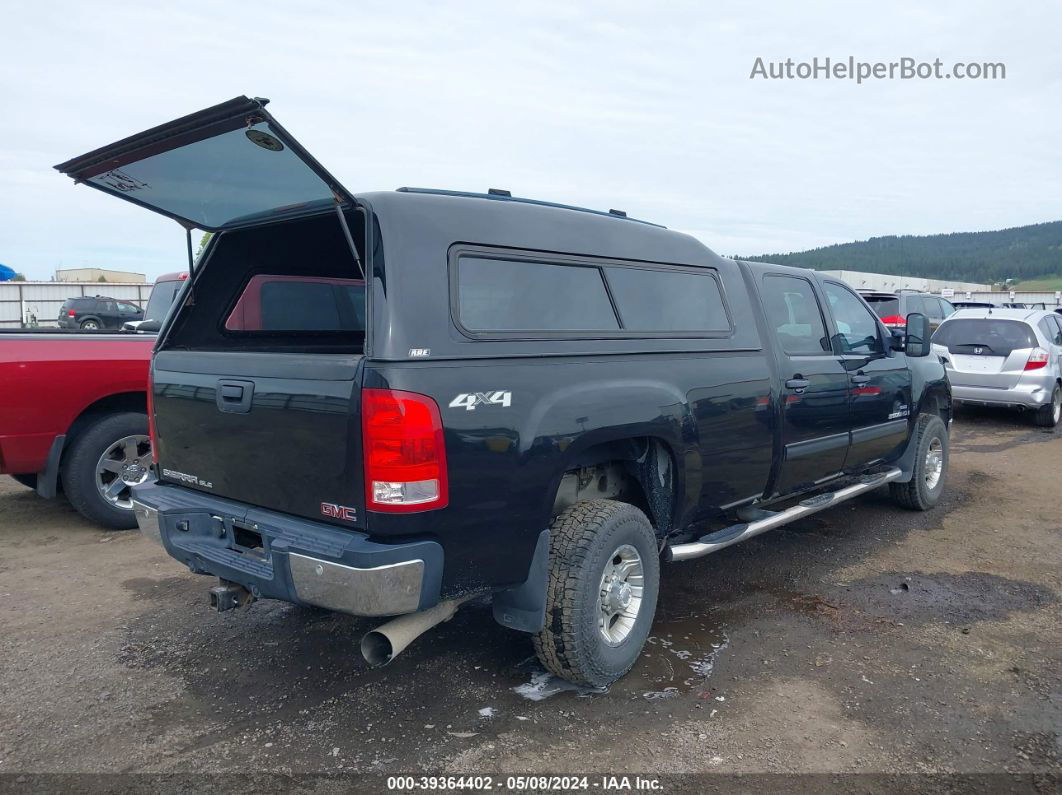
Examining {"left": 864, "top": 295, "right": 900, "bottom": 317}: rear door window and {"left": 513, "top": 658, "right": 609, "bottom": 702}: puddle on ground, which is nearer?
Answer: {"left": 513, "top": 658, "right": 609, "bottom": 702}: puddle on ground

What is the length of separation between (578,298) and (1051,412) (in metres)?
9.94

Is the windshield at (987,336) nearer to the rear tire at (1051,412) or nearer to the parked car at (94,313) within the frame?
the rear tire at (1051,412)

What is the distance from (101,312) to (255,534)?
30.1 metres

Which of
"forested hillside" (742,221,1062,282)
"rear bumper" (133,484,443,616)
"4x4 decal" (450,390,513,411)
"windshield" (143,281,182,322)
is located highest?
"forested hillside" (742,221,1062,282)

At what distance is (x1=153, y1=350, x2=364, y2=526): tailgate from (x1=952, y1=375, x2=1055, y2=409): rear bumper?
9.67 metres

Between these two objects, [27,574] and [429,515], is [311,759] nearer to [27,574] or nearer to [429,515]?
[429,515]

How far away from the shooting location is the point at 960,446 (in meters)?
9.62

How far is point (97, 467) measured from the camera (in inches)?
224

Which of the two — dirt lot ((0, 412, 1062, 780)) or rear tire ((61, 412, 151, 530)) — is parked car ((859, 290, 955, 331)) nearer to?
dirt lot ((0, 412, 1062, 780))

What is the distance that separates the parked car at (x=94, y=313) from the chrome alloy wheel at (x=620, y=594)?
28.3 meters

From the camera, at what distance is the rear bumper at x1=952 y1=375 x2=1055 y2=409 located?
411 inches

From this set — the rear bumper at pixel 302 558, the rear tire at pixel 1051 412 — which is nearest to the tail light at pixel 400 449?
the rear bumper at pixel 302 558

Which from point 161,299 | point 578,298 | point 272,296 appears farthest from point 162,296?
point 578,298

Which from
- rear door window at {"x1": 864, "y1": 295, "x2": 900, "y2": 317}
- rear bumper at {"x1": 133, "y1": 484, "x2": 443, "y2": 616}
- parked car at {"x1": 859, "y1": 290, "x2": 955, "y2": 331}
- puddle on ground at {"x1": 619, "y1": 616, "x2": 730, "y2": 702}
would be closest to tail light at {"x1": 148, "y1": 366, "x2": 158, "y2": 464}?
rear bumper at {"x1": 133, "y1": 484, "x2": 443, "y2": 616}
